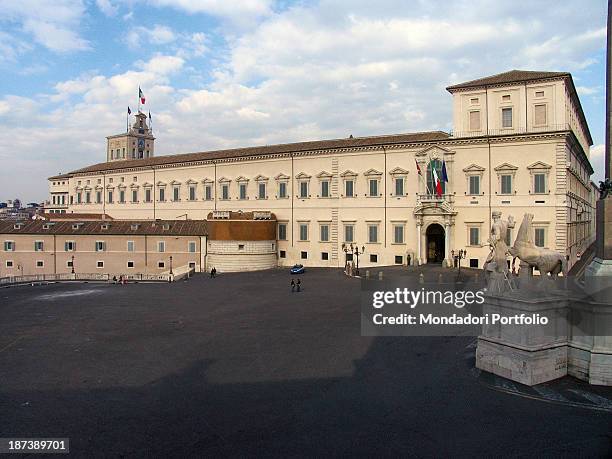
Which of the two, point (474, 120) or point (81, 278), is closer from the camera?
point (474, 120)

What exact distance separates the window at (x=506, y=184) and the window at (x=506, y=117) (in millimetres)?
3765

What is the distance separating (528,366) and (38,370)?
45.8 ft

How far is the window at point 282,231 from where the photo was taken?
1911 inches

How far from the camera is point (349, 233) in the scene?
44781 mm

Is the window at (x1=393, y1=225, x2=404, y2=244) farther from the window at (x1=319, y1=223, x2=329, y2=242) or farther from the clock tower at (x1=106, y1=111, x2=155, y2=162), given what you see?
the clock tower at (x1=106, y1=111, x2=155, y2=162)

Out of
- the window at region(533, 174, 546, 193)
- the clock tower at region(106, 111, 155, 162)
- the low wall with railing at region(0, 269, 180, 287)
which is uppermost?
the clock tower at region(106, 111, 155, 162)

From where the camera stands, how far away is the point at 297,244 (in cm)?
4778

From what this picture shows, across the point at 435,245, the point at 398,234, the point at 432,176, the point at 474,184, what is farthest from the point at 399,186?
the point at 474,184

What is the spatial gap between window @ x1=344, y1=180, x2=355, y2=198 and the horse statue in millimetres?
29968

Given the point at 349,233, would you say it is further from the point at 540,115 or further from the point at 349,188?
the point at 540,115

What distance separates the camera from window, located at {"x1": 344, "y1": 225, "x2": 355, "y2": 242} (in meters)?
44.6

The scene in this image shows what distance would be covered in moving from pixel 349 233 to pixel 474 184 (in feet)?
37.9

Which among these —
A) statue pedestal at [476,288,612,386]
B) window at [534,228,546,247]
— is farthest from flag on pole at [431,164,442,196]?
statue pedestal at [476,288,612,386]

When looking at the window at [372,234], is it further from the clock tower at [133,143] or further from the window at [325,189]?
the clock tower at [133,143]
